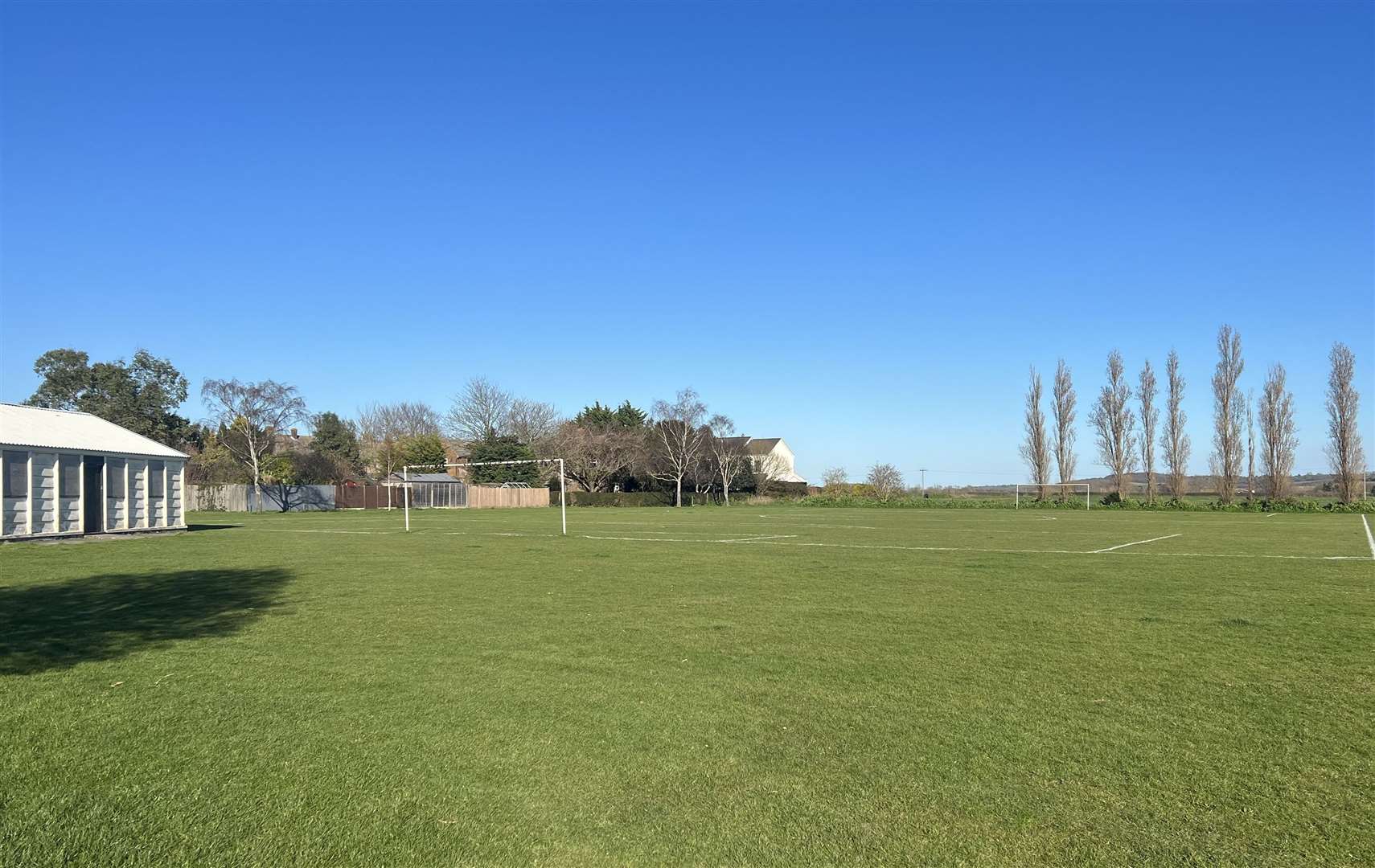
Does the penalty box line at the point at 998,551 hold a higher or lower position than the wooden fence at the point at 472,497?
lower

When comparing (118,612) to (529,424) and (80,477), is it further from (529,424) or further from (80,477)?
(529,424)

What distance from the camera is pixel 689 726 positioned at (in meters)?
5.36

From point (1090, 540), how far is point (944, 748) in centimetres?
2116

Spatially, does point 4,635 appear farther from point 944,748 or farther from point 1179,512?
point 1179,512

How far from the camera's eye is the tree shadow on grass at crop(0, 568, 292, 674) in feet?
25.7

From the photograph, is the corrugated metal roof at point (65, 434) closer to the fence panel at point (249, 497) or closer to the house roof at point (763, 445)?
the fence panel at point (249, 497)

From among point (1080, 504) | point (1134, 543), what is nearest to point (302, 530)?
point (1134, 543)

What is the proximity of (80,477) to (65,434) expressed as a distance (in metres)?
1.55

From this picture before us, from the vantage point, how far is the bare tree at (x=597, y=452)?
68625 millimetres

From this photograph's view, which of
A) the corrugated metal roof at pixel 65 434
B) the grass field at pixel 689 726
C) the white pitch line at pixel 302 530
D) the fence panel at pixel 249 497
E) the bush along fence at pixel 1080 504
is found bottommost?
the bush along fence at pixel 1080 504

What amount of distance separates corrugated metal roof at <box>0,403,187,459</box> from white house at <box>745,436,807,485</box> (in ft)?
208

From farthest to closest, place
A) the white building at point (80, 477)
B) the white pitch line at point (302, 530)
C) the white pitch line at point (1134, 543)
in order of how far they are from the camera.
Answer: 1. the white pitch line at point (302, 530)
2. the white building at point (80, 477)
3. the white pitch line at point (1134, 543)

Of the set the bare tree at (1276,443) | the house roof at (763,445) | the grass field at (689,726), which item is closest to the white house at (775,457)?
the house roof at (763,445)

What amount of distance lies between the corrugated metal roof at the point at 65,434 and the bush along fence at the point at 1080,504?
42.6 metres
